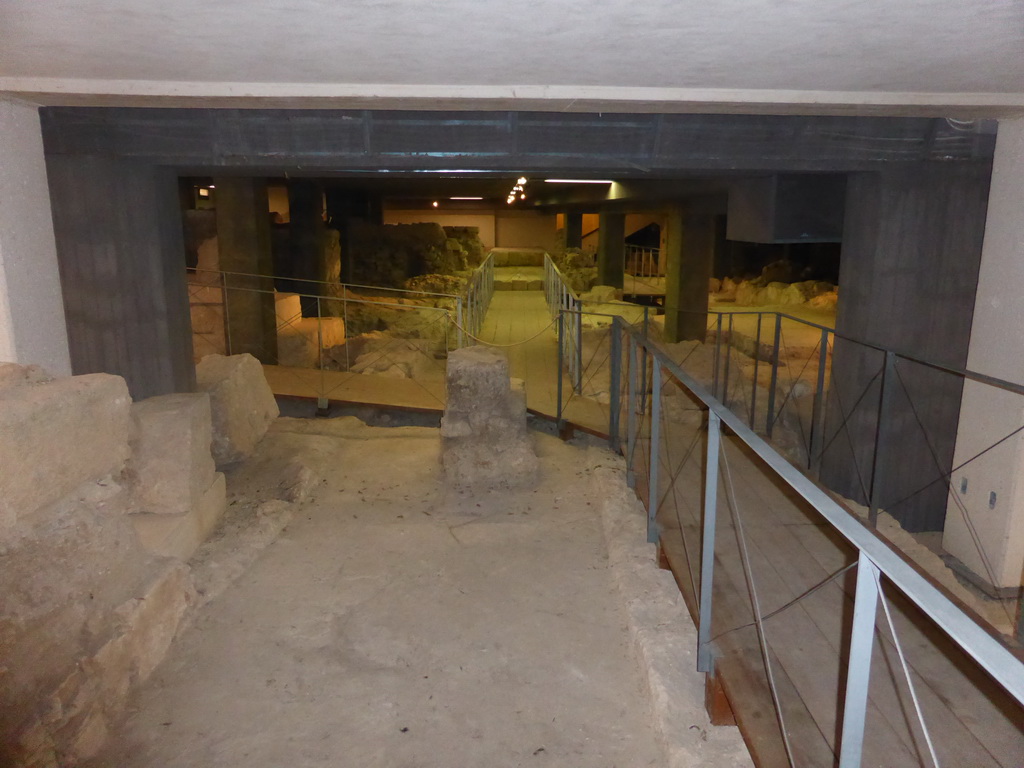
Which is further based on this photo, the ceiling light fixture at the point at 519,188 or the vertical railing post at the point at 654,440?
the ceiling light fixture at the point at 519,188

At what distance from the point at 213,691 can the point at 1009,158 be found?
4479 millimetres

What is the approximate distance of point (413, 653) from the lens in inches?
106

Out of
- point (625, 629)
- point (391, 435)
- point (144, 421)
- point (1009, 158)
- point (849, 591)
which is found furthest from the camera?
point (391, 435)

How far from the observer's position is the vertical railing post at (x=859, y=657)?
1.18 meters

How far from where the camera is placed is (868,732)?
191cm

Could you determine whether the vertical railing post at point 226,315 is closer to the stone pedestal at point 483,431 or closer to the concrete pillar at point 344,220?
the stone pedestal at point 483,431

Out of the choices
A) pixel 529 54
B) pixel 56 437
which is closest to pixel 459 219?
pixel 529 54

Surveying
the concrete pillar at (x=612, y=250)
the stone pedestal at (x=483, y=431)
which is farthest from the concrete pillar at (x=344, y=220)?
the stone pedestal at (x=483, y=431)

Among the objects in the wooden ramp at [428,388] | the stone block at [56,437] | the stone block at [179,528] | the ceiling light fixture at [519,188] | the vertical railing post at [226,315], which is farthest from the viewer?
the ceiling light fixture at [519,188]

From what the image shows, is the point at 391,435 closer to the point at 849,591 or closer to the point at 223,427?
the point at 223,427

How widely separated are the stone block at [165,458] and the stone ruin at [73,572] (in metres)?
0.02

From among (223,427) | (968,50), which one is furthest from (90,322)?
(968,50)

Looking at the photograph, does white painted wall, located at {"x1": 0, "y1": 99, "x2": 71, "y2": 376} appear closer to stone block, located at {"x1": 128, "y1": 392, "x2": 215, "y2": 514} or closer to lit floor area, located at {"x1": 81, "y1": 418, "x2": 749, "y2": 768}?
stone block, located at {"x1": 128, "y1": 392, "x2": 215, "y2": 514}

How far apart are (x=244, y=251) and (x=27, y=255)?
23.1ft
